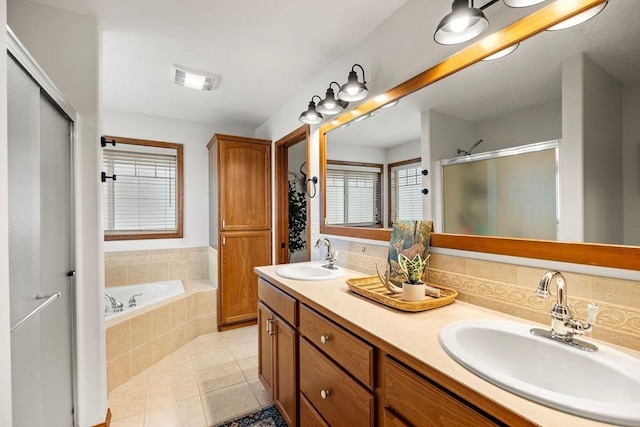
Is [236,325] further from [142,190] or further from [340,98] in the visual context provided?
[340,98]

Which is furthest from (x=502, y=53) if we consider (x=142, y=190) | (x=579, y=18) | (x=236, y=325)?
(x=142, y=190)

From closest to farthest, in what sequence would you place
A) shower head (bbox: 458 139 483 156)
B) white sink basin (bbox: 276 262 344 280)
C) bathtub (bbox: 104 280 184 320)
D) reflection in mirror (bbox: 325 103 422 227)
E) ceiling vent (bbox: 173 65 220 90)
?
1. shower head (bbox: 458 139 483 156)
2. reflection in mirror (bbox: 325 103 422 227)
3. white sink basin (bbox: 276 262 344 280)
4. ceiling vent (bbox: 173 65 220 90)
5. bathtub (bbox: 104 280 184 320)

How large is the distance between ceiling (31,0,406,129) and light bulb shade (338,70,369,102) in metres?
0.35

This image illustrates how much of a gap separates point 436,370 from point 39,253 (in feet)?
4.92

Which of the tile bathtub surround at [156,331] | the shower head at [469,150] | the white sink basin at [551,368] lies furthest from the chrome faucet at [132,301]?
the shower head at [469,150]

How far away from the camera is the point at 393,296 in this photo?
1321 mm

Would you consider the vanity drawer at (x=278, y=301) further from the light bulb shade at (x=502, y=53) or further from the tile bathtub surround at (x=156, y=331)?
the light bulb shade at (x=502, y=53)


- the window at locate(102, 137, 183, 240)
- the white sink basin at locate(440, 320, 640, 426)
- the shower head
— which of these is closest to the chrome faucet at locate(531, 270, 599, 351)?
the white sink basin at locate(440, 320, 640, 426)

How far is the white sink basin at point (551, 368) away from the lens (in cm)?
57

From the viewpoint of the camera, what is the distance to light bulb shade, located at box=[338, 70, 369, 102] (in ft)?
5.62

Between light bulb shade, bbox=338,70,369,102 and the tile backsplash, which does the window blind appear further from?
the tile backsplash

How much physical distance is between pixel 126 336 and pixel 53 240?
1.29 metres

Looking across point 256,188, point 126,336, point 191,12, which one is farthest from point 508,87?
point 126,336

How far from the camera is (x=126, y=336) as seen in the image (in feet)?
7.49
